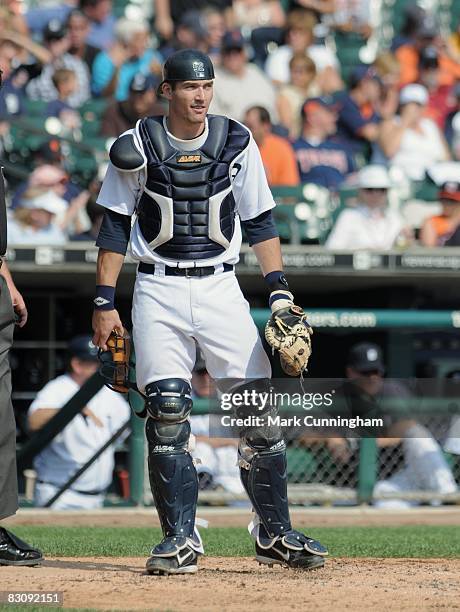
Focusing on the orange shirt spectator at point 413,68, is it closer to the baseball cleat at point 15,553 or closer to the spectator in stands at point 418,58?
the spectator in stands at point 418,58

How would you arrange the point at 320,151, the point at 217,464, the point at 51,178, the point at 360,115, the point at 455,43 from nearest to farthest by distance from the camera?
the point at 217,464, the point at 51,178, the point at 320,151, the point at 360,115, the point at 455,43

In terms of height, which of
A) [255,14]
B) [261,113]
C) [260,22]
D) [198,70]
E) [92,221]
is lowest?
[198,70]

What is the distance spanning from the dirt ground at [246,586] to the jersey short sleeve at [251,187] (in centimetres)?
151

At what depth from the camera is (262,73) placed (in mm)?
13375

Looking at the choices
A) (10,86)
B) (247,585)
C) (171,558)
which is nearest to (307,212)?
(10,86)

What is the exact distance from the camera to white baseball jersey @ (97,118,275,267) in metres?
5.08

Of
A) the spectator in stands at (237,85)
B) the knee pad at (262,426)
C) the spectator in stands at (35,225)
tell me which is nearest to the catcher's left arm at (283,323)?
the knee pad at (262,426)

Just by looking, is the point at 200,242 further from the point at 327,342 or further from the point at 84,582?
the point at 327,342

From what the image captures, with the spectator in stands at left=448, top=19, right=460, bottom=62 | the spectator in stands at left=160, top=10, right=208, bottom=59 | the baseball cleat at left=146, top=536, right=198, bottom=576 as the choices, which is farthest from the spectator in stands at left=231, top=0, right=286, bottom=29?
the baseball cleat at left=146, top=536, right=198, bottom=576

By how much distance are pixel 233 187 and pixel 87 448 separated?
4346 mm

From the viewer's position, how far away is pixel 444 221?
37.6 feet

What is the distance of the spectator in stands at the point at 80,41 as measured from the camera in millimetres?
13117

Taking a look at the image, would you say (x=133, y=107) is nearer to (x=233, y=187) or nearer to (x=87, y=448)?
(x=87, y=448)

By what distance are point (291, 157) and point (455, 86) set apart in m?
3.93
